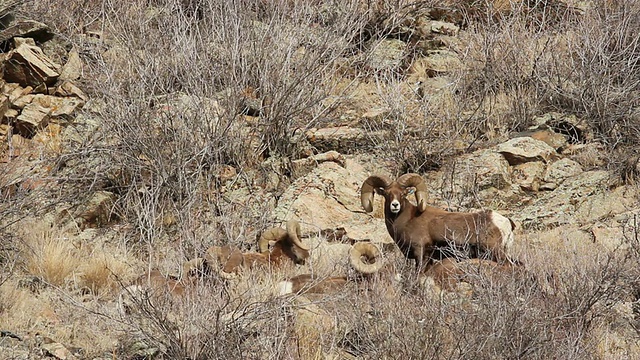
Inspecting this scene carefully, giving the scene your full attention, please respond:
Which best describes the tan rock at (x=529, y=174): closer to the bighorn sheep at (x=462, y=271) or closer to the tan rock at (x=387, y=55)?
the tan rock at (x=387, y=55)

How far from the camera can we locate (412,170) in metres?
14.0

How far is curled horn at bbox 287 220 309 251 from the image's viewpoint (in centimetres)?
Result: 1120

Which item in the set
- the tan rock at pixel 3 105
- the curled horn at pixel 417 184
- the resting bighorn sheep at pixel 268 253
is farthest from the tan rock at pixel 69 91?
the curled horn at pixel 417 184

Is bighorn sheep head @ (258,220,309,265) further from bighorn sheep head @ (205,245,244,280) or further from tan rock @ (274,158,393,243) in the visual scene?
tan rock @ (274,158,393,243)

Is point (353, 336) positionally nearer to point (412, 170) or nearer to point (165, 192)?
point (165, 192)

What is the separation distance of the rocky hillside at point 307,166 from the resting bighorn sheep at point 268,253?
17 cm

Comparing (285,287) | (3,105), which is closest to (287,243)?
(285,287)

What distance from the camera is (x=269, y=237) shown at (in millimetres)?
11484

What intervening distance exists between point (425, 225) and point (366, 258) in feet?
3.04

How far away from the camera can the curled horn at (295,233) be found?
1120 cm

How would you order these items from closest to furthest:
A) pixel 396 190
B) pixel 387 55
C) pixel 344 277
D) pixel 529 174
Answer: pixel 344 277 < pixel 396 190 < pixel 529 174 < pixel 387 55

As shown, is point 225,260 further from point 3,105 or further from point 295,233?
point 3,105

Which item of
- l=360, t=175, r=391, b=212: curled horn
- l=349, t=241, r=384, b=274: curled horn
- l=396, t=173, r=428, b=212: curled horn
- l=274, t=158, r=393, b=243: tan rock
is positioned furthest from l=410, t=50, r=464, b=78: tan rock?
l=349, t=241, r=384, b=274: curled horn

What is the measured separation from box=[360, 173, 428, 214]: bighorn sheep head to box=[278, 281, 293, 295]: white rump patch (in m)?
1.60
